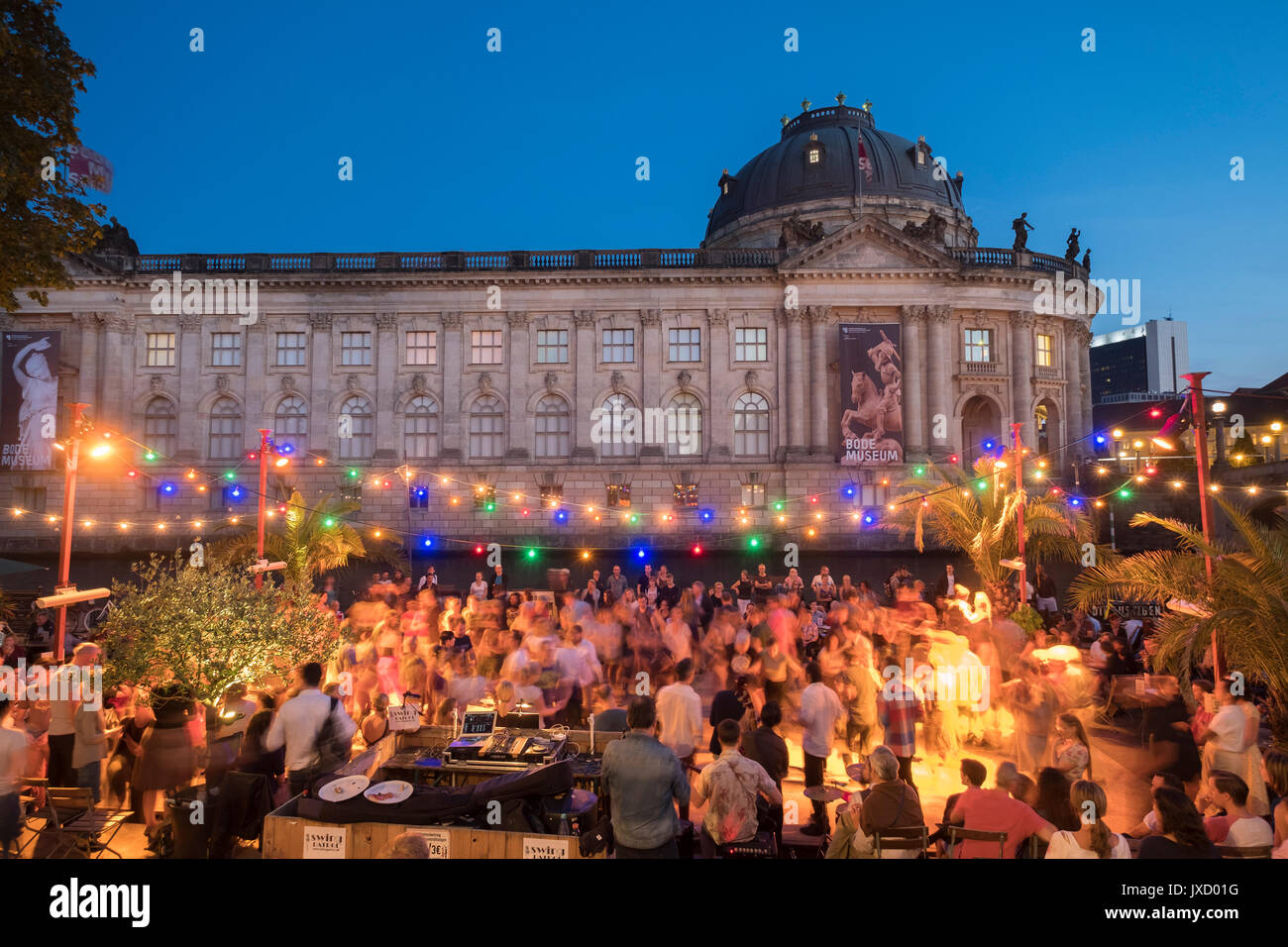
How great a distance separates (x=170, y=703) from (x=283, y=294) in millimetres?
32521

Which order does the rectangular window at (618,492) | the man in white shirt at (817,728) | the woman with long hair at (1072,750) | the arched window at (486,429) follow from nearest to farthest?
1. the woman with long hair at (1072,750)
2. the man in white shirt at (817,728)
3. the rectangular window at (618,492)
4. the arched window at (486,429)

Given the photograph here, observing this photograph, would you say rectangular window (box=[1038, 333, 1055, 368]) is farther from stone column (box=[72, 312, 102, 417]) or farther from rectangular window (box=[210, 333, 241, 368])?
stone column (box=[72, 312, 102, 417])

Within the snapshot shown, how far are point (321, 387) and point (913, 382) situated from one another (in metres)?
29.2

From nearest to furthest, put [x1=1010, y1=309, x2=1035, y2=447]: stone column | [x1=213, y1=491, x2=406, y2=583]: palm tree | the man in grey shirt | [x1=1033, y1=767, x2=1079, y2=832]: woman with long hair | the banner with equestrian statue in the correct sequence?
the man in grey shirt
[x1=1033, y1=767, x2=1079, y2=832]: woman with long hair
[x1=213, y1=491, x2=406, y2=583]: palm tree
the banner with equestrian statue
[x1=1010, y1=309, x2=1035, y2=447]: stone column

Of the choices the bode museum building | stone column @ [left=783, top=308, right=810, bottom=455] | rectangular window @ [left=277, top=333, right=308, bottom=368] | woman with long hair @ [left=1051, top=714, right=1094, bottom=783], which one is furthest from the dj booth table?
rectangular window @ [left=277, top=333, right=308, bottom=368]

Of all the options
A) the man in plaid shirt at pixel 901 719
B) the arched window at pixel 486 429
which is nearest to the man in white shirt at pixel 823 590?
the man in plaid shirt at pixel 901 719

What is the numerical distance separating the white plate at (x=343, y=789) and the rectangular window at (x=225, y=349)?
34.9 meters

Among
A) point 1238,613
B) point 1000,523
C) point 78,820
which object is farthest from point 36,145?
point 1000,523

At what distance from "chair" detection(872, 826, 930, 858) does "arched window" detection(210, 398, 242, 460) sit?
121 ft

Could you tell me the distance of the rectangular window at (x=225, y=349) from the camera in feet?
116

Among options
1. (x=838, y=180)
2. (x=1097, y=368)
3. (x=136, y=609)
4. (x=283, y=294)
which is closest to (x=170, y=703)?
(x=136, y=609)

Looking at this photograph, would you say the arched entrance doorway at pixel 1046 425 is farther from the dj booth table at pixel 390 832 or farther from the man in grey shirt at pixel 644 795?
the dj booth table at pixel 390 832

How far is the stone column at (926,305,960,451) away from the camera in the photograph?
3447cm

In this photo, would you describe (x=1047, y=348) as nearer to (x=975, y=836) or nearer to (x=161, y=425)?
(x=975, y=836)
